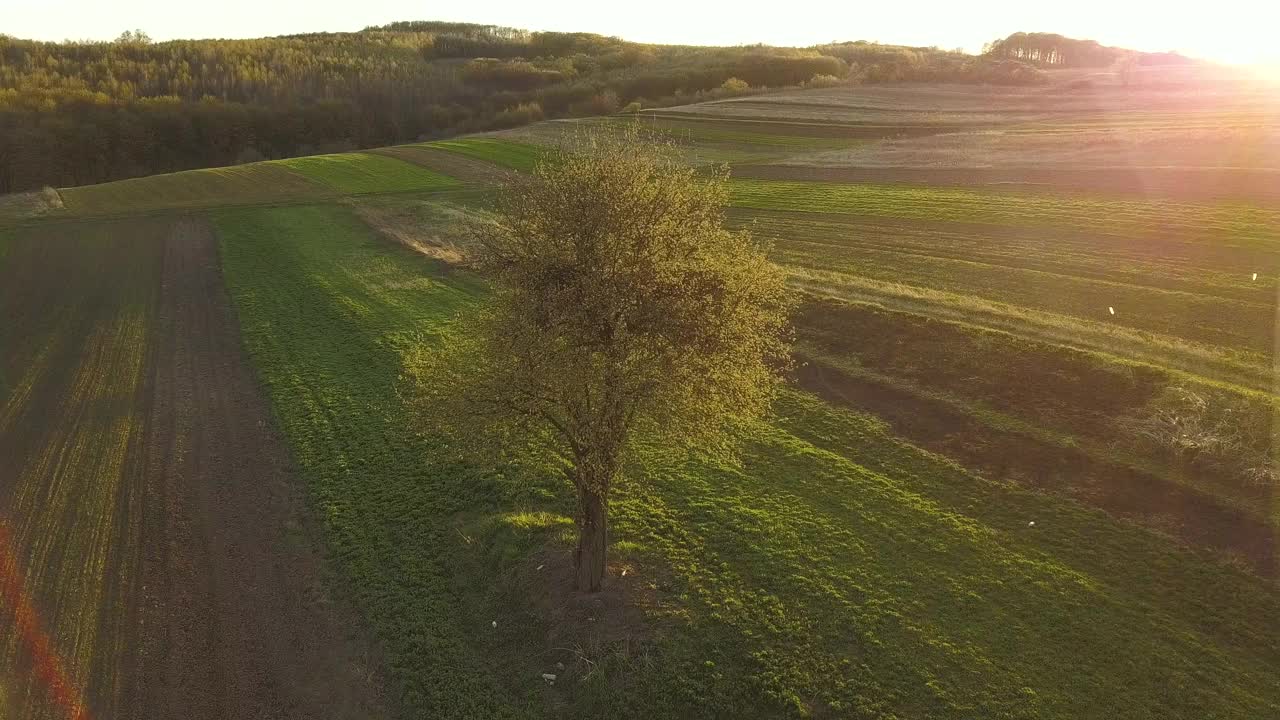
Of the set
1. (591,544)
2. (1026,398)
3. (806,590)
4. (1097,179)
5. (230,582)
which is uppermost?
(1097,179)

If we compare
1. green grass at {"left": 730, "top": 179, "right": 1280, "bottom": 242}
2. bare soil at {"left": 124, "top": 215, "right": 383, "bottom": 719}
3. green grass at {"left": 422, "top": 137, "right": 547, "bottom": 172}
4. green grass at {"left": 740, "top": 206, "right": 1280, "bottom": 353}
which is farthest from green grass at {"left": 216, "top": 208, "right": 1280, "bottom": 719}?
green grass at {"left": 422, "top": 137, "right": 547, "bottom": 172}

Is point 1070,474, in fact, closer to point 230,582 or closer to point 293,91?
point 230,582

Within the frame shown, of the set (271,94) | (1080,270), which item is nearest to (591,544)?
(1080,270)

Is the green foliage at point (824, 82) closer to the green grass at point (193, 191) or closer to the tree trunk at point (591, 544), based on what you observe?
the green grass at point (193, 191)

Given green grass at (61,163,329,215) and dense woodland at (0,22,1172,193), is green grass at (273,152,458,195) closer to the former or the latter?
green grass at (61,163,329,215)

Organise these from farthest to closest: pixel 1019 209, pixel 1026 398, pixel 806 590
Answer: pixel 1019 209, pixel 1026 398, pixel 806 590

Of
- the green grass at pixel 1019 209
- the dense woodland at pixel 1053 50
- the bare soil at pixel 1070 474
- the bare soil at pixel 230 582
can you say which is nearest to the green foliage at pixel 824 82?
the dense woodland at pixel 1053 50

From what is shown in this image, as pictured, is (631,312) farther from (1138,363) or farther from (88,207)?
(88,207)

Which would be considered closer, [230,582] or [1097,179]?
[230,582]
